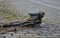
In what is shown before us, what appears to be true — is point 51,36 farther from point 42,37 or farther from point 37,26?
point 37,26

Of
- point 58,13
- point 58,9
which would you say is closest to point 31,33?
point 58,13

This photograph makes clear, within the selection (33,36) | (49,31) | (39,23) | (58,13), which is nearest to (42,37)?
(33,36)

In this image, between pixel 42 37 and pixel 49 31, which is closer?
pixel 42 37

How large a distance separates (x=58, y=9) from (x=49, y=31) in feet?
7.83

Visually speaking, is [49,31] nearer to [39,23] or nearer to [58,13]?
[39,23]

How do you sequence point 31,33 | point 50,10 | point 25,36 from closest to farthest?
point 25,36 → point 31,33 → point 50,10

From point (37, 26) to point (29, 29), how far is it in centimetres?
16

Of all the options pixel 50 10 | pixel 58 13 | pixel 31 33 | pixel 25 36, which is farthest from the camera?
→ pixel 50 10

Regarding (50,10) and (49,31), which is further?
(50,10)

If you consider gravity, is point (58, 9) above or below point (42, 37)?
above

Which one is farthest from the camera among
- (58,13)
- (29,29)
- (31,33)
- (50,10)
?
(50,10)

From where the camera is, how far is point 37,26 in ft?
8.48

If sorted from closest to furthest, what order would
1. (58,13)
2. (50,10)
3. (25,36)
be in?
(25,36)
(58,13)
(50,10)

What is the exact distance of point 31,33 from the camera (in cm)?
229
